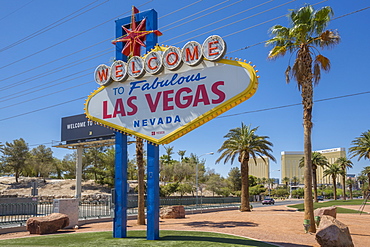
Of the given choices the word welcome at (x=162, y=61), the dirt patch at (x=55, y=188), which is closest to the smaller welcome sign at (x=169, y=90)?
the word welcome at (x=162, y=61)

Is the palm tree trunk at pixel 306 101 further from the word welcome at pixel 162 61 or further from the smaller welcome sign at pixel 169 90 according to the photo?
the word welcome at pixel 162 61

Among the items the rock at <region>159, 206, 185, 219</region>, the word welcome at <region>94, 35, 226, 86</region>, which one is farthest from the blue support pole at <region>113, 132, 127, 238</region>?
the rock at <region>159, 206, 185, 219</region>

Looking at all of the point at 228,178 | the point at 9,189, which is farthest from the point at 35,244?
the point at 228,178

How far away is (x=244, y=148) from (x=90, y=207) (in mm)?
17740

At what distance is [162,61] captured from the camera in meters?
14.7

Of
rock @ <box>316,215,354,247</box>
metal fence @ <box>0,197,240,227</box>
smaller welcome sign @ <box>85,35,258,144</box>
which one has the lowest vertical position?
metal fence @ <box>0,197,240,227</box>

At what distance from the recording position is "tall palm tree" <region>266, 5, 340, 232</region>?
19859mm

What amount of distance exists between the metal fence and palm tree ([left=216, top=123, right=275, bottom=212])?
503 cm

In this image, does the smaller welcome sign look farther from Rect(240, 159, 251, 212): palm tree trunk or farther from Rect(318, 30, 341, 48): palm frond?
Rect(240, 159, 251, 212): palm tree trunk

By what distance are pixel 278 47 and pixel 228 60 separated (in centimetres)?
928

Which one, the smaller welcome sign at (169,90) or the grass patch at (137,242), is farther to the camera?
the grass patch at (137,242)

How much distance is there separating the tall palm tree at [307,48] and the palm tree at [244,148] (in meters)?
18.5

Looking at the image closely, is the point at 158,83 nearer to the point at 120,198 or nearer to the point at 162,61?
the point at 162,61

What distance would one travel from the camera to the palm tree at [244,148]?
3875 cm
